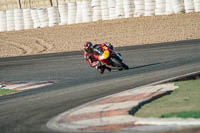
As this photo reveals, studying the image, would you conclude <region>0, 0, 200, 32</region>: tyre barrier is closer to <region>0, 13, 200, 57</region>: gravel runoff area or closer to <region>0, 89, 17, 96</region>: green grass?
<region>0, 13, 200, 57</region>: gravel runoff area

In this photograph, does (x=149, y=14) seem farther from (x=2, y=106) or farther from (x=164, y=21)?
(x=2, y=106)

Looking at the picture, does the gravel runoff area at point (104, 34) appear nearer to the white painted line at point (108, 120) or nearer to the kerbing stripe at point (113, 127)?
the white painted line at point (108, 120)

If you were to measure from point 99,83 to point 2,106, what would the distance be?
290cm

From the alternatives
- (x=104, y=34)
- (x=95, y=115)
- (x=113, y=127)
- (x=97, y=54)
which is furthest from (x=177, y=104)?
(x=104, y=34)

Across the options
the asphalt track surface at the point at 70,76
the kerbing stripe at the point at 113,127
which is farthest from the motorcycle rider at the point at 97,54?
the kerbing stripe at the point at 113,127

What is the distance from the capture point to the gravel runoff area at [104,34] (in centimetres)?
2550

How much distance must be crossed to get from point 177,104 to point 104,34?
1995 centimetres

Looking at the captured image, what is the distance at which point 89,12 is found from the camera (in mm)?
29906

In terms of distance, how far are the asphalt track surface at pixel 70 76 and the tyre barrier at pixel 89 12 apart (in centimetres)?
521

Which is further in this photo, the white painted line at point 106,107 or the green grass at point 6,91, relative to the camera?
the green grass at point 6,91

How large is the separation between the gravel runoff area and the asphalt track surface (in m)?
2.17

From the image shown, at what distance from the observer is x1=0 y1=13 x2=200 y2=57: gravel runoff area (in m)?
25.5

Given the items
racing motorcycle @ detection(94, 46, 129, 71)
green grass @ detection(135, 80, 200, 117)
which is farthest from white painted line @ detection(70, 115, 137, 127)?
racing motorcycle @ detection(94, 46, 129, 71)

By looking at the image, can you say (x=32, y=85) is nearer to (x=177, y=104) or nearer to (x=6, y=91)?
(x=6, y=91)
